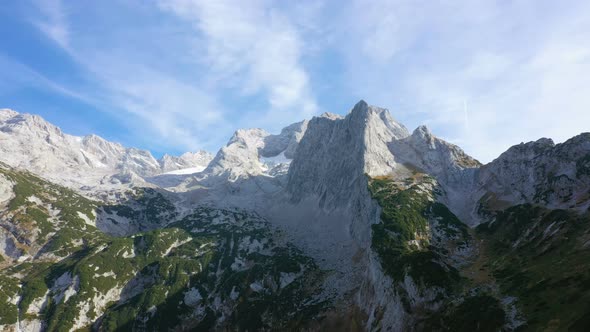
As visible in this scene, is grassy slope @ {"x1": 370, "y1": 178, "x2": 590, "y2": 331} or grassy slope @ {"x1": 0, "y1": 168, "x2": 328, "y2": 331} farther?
grassy slope @ {"x1": 0, "y1": 168, "x2": 328, "y2": 331}

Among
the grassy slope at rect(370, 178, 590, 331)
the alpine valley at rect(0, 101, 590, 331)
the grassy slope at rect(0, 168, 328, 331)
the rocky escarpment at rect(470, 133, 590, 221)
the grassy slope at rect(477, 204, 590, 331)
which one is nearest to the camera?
the grassy slope at rect(477, 204, 590, 331)

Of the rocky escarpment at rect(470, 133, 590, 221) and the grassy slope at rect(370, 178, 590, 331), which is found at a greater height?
the rocky escarpment at rect(470, 133, 590, 221)

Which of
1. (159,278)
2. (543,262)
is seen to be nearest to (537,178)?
(543,262)

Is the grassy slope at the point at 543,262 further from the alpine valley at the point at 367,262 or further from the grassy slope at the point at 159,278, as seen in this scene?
the grassy slope at the point at 159,278

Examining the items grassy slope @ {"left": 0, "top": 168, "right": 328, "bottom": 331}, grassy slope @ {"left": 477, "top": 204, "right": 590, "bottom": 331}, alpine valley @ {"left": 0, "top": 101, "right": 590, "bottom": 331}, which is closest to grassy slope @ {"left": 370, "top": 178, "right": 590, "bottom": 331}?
grassy slope @ {"left": 477, "top": 204, "right": 590, "bottom": 331}

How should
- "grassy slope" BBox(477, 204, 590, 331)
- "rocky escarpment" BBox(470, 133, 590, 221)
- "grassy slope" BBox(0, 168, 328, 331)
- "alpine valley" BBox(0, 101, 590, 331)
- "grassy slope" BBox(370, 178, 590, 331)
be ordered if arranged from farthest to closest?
"grassy slope" BBox(0, 168, 328, 331) < "rocky escarpment" BBox(470, 133, 590, 221) < "alpine valley" BBox(0, 101, 590, 331) < "grassy slope" BBox(370, 178, 590, 331) < "grassy slope" BBox(477, 204, 590, 331)

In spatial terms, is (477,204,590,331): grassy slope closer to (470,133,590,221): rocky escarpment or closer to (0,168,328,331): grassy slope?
(470,133,590,221): rocky escarpment

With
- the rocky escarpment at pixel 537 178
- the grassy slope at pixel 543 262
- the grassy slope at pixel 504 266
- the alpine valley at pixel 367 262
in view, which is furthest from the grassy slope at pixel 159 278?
the rocky escarpment at pixel 537 178

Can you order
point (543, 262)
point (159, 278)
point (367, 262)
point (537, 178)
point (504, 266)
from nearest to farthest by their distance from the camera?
point (543, 262) → point (504, 266) → point (367, 262) → point (537, 178) → point (159, 278)

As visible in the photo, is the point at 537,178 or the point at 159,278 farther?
the point at 159,278

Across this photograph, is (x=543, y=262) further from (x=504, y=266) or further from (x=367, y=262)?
(x=367, y=262)

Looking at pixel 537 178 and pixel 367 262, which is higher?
pixel 537 178

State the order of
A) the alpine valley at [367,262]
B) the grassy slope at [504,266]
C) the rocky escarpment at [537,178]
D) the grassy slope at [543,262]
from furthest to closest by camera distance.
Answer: the rocky escarpment at [537,178] → the alpine valley at [367,262] → the grassy slope at [504,266] → the grassy slope at [543,262]

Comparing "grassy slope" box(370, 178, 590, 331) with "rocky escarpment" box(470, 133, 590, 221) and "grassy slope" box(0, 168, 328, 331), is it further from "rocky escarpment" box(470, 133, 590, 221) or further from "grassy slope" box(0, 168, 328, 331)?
"grassy slope" box(0, 168, 328, 331)
